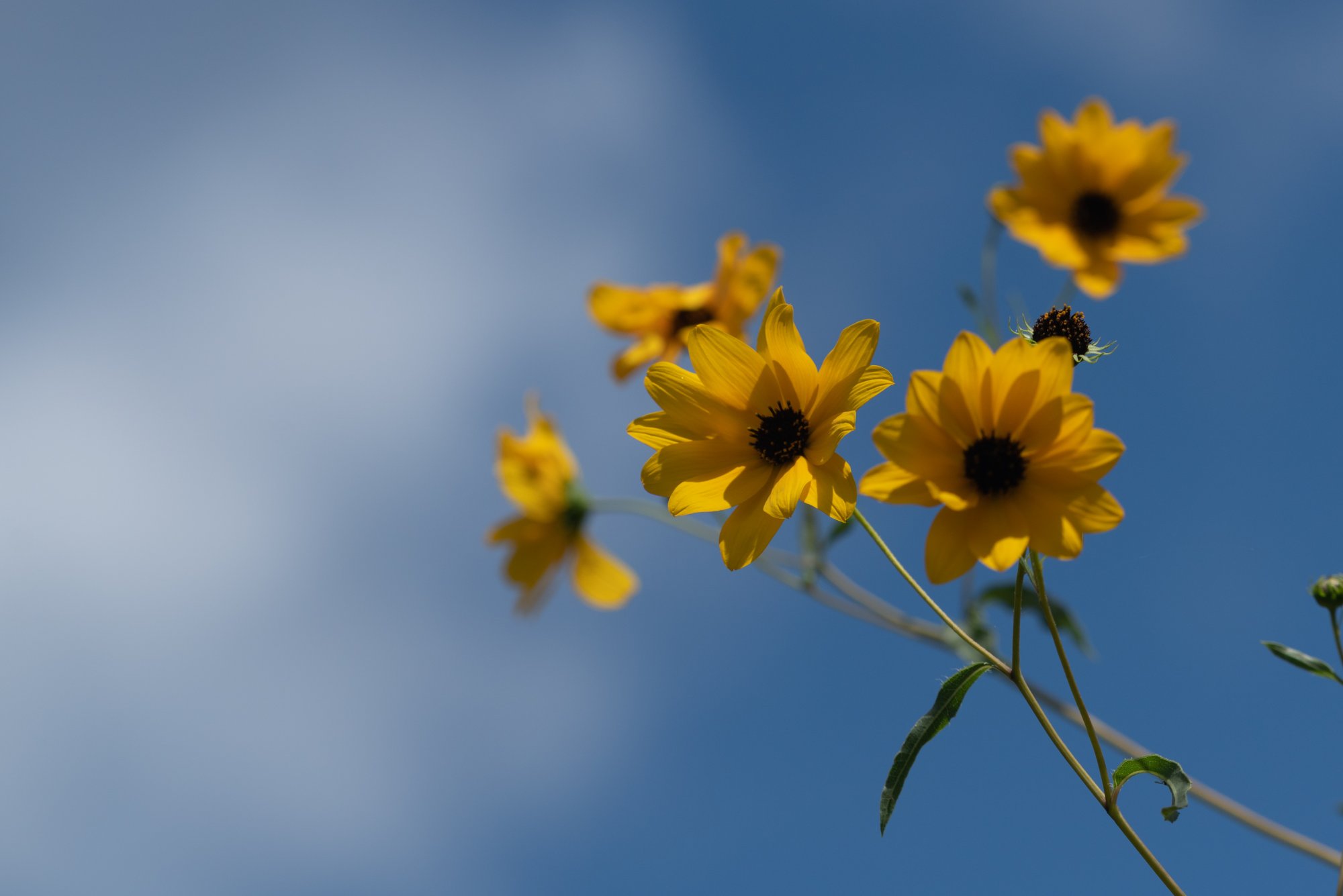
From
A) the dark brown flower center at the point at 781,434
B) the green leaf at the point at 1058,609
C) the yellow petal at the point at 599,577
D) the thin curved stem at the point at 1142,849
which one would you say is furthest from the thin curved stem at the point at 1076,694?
the yellow petal at the point at 599,577

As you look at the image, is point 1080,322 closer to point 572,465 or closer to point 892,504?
point 892,504

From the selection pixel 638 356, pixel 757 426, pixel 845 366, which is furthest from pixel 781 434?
pixel 638 356

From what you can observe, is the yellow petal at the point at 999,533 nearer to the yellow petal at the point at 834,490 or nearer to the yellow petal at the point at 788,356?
the yellow petal at the point at 834,490

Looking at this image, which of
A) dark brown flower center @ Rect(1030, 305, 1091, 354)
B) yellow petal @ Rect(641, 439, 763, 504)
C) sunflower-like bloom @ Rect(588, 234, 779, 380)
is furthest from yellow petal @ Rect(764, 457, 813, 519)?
sunflower-like bloom @ Rect(588, 234, 779, 380)

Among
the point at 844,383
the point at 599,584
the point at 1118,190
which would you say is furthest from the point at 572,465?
the point at 844,383

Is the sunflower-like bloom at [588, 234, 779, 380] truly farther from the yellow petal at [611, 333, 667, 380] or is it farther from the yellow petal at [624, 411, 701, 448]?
the yellow petal at [624, 411, 701, 448]

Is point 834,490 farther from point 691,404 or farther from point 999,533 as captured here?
point 691,404
